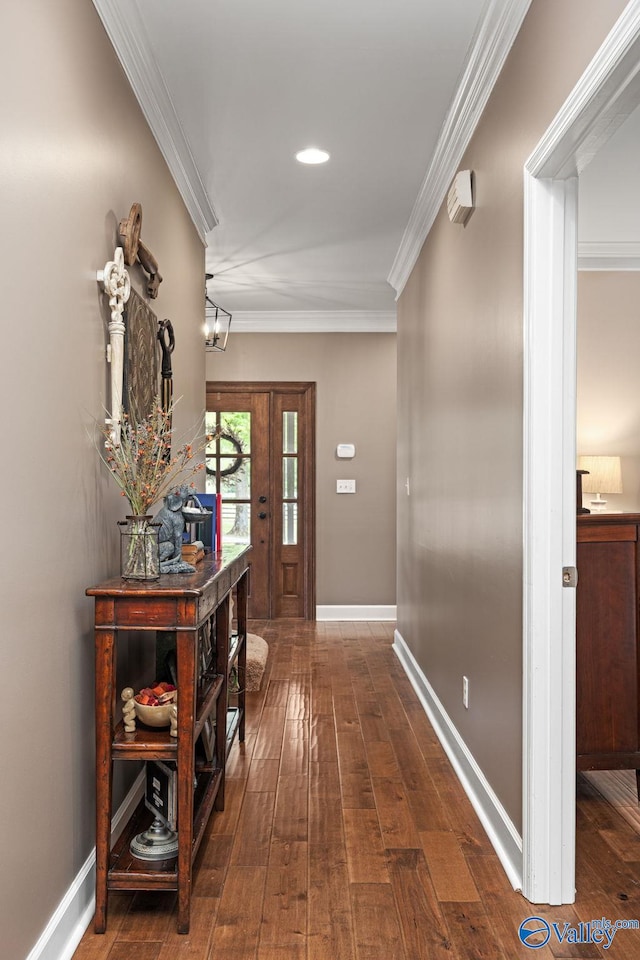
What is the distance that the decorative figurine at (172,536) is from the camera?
2189 millimetres

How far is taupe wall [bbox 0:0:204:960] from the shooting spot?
1537mm

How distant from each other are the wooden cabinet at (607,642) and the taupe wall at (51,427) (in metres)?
1.65

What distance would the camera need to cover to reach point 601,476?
3818 millimetres

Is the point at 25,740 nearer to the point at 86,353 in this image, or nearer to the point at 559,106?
the point at 86,353

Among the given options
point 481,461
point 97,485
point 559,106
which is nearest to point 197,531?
point 97,485

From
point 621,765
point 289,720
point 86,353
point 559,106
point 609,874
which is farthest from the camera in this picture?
point 289,720

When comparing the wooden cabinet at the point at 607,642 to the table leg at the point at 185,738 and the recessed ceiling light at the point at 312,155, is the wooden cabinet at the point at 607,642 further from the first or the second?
the recessed ceiling light at the point at 312,155

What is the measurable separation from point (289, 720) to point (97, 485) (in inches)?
80.2

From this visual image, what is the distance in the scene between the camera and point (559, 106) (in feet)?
6.02

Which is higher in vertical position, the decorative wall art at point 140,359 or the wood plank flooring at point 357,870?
the decorative wall art at point 140,359

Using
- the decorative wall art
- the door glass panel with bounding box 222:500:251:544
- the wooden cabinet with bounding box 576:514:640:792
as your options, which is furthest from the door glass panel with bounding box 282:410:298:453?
the wooden cabinet with bounding box 576:514:640:792

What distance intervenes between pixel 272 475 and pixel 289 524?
0.46m

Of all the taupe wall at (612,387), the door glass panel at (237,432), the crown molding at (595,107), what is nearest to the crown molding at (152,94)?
the crown molding at (595,107)

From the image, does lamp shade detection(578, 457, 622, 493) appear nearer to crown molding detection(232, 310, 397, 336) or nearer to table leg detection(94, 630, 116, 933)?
table leg detection(94, 630, 116, 933)
